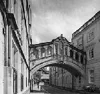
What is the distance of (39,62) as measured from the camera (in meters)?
25.5

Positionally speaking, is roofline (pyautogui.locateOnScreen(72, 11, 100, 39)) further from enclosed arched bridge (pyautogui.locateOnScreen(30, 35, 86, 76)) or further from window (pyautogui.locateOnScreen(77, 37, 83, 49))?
enclosed arched bridge (pyautogui.locateOnScreen(30, 35, 86, 76))

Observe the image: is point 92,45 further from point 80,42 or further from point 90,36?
point 80,42

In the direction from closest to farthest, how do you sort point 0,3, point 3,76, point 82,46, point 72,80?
point 0,3 → point 3,76 → point 82,46 → point 72,80

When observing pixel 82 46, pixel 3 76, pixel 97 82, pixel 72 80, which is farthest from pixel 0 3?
pixel 72 80

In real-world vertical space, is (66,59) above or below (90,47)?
below

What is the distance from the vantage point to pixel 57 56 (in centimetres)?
2645

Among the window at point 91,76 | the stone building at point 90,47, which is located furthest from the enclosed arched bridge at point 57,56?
the window at point 91,76

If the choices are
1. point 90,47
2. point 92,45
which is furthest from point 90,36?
point 90,47

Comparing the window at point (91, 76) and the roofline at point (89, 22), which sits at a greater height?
the roofline at point (89, 22)

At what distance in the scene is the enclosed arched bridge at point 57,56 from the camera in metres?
25.5

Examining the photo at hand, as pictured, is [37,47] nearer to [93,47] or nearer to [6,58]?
[93,47]

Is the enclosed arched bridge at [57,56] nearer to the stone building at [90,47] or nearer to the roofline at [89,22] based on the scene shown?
the stone building at [90,47]

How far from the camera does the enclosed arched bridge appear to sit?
25531 mm

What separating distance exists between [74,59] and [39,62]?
5.75 meters
